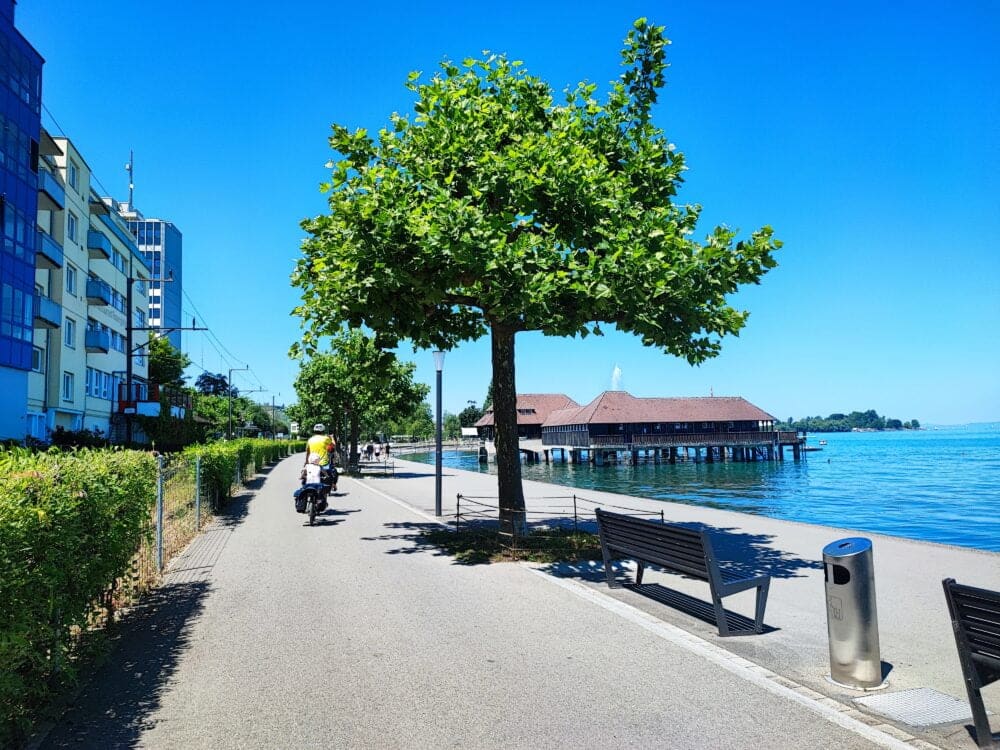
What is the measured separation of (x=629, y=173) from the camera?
1023 centimetres

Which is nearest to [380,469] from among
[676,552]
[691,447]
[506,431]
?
[506,431]

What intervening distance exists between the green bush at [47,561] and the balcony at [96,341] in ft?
141

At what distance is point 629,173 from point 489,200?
205 centimetres

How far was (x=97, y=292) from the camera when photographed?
1759 inches

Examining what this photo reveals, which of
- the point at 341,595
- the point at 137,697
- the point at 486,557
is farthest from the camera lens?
the point at 486,557

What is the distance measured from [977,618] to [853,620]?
1043 mm

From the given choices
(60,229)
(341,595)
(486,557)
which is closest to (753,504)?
(486,557)

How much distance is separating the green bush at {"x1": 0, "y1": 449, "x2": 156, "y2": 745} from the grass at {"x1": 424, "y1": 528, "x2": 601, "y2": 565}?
16.0 feet

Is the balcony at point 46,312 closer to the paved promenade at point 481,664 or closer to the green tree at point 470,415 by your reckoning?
the paved promenade at point 481,664

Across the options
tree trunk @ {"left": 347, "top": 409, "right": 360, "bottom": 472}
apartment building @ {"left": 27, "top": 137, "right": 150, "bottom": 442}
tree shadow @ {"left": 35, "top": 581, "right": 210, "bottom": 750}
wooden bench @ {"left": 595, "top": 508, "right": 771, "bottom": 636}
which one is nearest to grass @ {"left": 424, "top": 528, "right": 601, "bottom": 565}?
wooden bench @ {"left": 595, "top": 508, "right": 771, "bottom": 636}

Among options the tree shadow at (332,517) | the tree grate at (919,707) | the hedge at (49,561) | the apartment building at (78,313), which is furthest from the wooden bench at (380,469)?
the tree grate at (919,707)

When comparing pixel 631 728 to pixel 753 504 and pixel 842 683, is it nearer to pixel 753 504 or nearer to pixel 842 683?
pixel 842 683

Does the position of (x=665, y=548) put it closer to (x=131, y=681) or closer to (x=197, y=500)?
(x=131, y=681)

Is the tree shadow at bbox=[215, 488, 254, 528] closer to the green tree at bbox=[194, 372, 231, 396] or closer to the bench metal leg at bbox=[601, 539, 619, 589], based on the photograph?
the bench metal leg at bbox=[601, 539, 619, 589]
